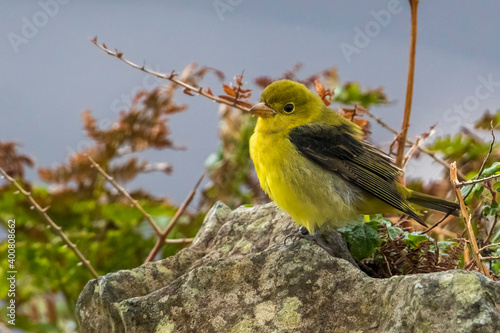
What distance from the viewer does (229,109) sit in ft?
14.1

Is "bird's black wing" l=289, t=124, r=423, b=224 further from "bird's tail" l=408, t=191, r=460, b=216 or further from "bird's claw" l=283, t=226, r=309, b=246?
"bird's claw" l=283, t=226, r=309, b=246

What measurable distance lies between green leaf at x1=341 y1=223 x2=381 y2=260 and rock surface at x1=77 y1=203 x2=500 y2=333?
67mm

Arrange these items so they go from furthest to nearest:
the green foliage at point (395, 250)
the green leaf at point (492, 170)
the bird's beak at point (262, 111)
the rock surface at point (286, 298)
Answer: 1. the bird's beak at point (262, 111)
2. the green foliage at point (395, 250)
3. the green leaf at point (492, 170)
4. the rock surface at point (286, 298)

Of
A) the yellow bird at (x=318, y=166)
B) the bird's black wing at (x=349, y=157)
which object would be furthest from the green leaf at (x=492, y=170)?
the bird's black wing at (x=349, y=157)

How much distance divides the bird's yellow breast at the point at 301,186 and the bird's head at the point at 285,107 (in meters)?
0.08

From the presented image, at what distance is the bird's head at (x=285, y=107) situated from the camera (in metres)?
3.43

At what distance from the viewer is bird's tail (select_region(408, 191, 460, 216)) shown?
309cm

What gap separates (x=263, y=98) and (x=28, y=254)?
1798 mm

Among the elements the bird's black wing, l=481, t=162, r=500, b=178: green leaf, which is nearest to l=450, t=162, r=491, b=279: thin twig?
l=481, t=162, r=500, b=178: green leaf

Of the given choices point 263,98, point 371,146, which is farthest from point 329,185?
point 263,98

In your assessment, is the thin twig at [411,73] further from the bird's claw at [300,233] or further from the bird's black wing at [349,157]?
the bird's claw at [300,233]

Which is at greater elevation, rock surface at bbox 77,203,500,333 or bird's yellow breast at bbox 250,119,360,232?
bird's yellow breast at bbox 250,119,360,232

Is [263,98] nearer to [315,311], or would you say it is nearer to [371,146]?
[371,146]

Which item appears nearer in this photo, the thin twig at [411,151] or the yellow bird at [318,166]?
the yellow bird at [318,166]
